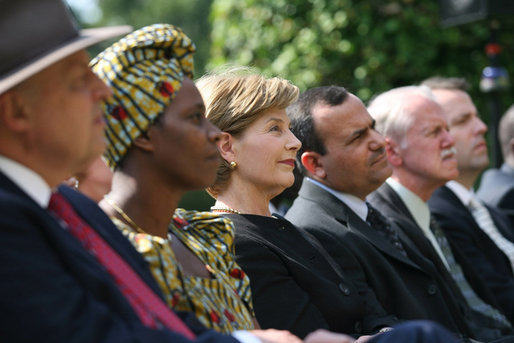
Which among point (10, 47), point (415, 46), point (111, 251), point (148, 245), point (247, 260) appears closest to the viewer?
point (10, 47)

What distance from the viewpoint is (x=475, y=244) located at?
18.0ft

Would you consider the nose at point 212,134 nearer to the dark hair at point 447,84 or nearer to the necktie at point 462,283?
the necktie at point 462,283

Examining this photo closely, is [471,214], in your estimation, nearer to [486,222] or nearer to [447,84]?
[486,222]

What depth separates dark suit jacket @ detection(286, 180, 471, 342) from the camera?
156 inches

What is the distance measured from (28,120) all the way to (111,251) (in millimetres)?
408

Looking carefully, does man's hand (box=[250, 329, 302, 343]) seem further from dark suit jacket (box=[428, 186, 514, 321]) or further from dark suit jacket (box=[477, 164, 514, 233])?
dark suit jacket (box=[477, 164, 514, 233])

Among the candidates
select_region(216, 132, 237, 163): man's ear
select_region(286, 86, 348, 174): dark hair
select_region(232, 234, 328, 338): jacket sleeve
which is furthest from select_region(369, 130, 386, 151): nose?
select_region(232, 234, 328, 338): jacket sleeve

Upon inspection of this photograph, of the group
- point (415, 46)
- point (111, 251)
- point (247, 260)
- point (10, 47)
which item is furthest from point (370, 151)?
point (415, 46)

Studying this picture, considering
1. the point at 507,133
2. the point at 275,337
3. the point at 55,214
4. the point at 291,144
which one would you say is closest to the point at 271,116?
the point at 291,144

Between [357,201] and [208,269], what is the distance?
1850 millimetres

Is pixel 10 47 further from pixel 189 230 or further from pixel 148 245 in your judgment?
pixel 189 230

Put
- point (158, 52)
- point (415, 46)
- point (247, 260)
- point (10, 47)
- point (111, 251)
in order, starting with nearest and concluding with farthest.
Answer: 1. point (10, 47)
2. point (111, 251)
3. point (158, 52)
4. point (247, 260)
5. point (415, 46)

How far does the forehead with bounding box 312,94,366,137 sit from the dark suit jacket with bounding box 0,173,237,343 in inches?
95.7

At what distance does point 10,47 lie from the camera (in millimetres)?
1858
